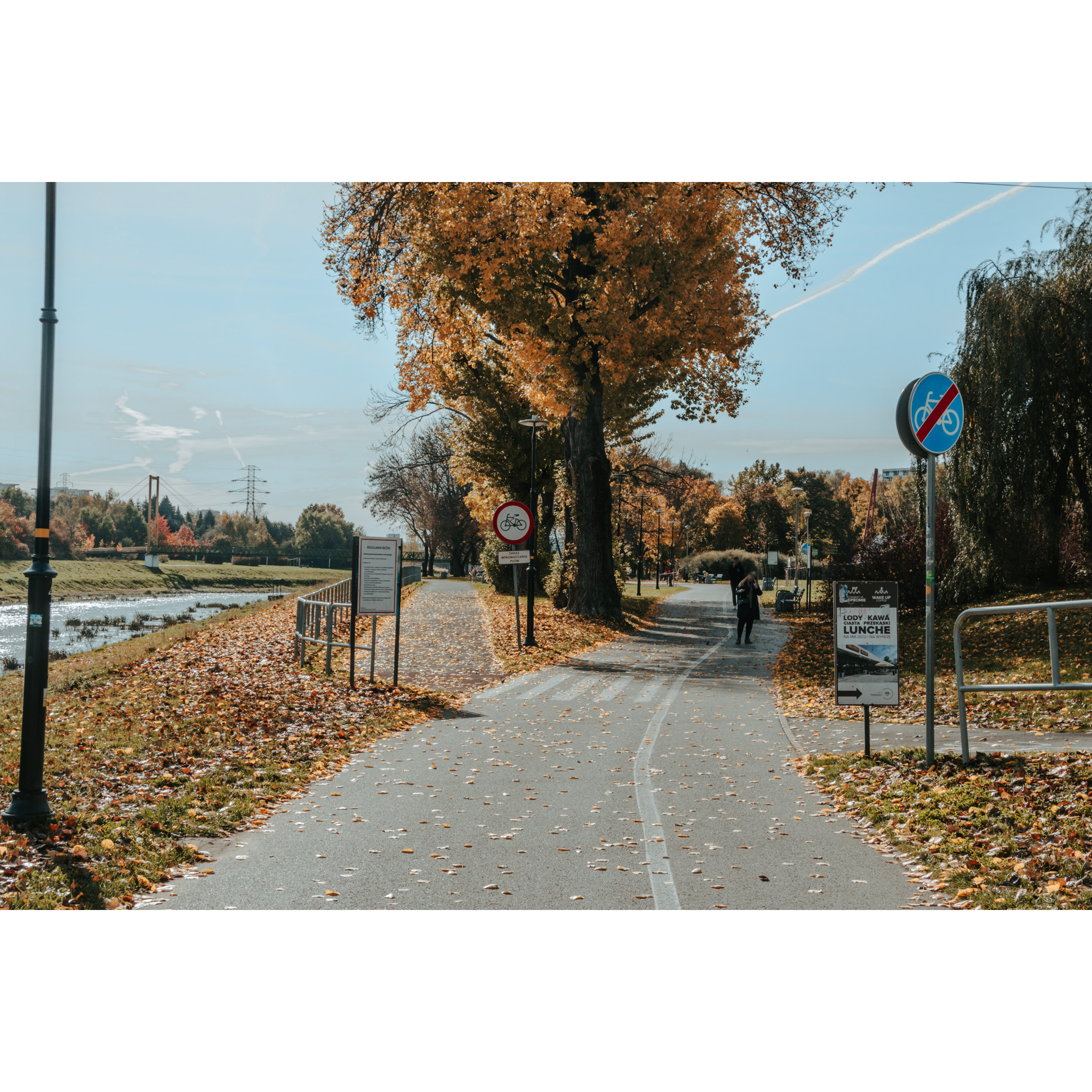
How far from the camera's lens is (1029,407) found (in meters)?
19.0

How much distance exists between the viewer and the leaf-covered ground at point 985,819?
16.4 ft

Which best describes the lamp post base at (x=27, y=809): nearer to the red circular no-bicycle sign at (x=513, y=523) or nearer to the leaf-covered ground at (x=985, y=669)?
the leaf-covered ground at (x=985, y=669)

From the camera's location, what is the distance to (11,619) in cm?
3102

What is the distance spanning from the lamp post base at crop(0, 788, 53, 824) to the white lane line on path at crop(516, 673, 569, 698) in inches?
300

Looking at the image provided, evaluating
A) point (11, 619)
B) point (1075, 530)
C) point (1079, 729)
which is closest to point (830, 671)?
point (1079, 729)

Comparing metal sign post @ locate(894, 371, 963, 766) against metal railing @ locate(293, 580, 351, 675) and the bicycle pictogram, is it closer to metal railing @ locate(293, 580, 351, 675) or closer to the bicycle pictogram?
the bicycle pictogram

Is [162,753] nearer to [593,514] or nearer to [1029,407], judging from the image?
[593,514]

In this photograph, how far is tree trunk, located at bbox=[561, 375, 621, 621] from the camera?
77.2 feet

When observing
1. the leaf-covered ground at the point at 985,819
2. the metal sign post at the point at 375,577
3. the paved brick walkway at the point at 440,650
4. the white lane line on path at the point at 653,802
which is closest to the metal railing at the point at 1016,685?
the leaf-covered ground at the point at 985,819

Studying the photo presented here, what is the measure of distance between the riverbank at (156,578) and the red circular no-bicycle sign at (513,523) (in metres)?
18.8

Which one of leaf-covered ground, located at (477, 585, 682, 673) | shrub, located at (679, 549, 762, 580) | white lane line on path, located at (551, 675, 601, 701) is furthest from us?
shrub, located at (679, 549, 762, 580)

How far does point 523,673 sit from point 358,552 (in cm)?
435

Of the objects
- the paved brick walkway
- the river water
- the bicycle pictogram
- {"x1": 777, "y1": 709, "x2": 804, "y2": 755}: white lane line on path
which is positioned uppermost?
the bicycle pictogram

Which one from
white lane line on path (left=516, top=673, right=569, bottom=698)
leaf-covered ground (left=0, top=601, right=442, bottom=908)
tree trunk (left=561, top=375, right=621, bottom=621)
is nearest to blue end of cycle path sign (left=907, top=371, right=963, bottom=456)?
leaf-covered ground (left=0, top=601, right=442, bottom=908)
